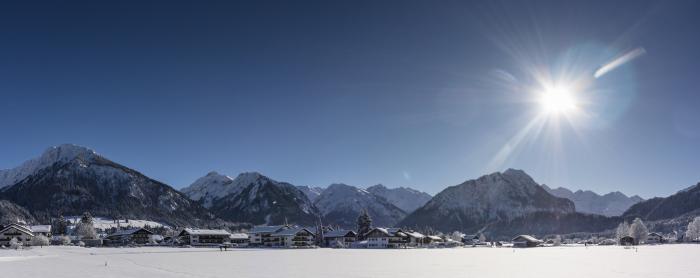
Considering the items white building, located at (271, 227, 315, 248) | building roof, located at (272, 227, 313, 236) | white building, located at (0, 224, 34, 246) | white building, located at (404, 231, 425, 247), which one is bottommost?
white building, located at (404, 231, 425, 247)

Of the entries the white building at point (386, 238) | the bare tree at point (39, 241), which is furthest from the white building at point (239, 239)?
the bare tree at point (39, 241)

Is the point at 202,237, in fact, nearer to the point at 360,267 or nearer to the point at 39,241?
the point at 39,241

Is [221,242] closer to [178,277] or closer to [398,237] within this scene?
[398,237]

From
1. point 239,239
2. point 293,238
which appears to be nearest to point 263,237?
point 239,239

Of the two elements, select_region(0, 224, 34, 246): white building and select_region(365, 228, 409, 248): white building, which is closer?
select_region(0, 224, 34, 246): white building

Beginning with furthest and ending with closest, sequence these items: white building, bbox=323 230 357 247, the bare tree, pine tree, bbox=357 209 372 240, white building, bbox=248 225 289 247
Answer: white building, bbox=323 230 357 247, white building, bbox=248 225 289 247, pine tree, bbox=357 209 372 240, the bare tree

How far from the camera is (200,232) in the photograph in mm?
178500

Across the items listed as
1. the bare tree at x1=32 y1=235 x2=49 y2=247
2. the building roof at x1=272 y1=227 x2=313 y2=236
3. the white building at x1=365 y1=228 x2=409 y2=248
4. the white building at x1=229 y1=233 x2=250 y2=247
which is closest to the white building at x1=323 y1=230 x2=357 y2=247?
the building roof at x1=272 y1=227 x2=313 y2=236

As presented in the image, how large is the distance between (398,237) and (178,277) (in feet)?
421

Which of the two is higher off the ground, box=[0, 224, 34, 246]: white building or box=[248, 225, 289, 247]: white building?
box=[0, 224, 34, 246]: white building

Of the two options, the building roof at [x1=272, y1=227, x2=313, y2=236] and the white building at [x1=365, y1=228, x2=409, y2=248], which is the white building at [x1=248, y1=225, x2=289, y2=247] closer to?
the building roof at [x1=272, y1=227, x2=313, y2=236]

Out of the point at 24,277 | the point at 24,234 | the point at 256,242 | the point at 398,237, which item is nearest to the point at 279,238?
the point at 256,242

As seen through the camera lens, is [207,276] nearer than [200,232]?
Yes

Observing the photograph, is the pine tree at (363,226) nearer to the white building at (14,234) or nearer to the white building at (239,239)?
the white building at (239,239)
